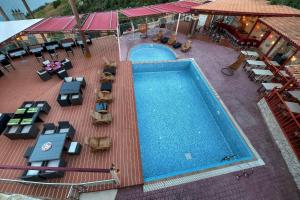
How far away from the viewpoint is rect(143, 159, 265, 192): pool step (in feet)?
17.7

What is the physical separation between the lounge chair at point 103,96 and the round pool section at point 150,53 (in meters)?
5.14

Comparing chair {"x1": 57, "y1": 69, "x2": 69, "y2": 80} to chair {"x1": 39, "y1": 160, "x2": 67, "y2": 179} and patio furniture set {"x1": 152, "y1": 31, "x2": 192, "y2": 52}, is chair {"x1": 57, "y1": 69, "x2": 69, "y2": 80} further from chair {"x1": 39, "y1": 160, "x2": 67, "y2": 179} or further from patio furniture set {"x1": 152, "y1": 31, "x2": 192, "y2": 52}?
patio furniture set {"x1": 152, "y1": 31, "x2": 192, "y2": 52}

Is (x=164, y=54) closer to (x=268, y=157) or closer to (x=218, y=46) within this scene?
(x=218, y=46)

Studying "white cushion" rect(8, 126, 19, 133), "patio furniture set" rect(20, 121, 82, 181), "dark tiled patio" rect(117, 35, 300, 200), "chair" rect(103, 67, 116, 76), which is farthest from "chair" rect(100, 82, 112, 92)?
"dark tiled patio" rect(117, 35, 300, 200)

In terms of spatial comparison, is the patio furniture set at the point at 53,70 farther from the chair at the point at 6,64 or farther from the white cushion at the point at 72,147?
the white cushion at the point at 72,147

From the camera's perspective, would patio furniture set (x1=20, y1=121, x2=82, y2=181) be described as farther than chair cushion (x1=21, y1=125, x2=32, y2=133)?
No

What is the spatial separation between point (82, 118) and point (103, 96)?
1.54m

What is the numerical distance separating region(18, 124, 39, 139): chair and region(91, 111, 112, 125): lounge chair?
2.46 metres

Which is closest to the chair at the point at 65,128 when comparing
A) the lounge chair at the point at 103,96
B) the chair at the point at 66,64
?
the lounge chair at the point at 103,96

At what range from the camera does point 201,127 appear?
8.30 meters

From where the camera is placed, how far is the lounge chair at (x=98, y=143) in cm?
589

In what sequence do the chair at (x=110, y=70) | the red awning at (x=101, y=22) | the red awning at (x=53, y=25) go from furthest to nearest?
1. the red awning at (x=53, y=25)
2. the chair at (x=110, y=70)
3. the red awning at (x=101, y=22)

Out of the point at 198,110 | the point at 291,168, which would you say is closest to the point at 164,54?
the point at 198,110

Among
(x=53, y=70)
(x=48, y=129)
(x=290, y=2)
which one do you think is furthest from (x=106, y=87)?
(x=290, y=2)
